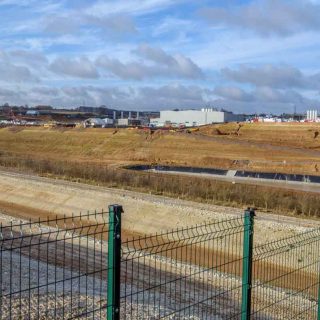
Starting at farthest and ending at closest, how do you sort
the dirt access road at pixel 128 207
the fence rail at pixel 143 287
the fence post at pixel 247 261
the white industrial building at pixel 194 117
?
the white industrial building at pixel 194 117 < the dirt access road at pixel 128 207 < the fence post at pixel 247 261 < the fence rail at pixel 143 287

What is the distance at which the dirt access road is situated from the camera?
36.4 meters

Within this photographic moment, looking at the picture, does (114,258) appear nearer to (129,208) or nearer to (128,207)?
(129,208)

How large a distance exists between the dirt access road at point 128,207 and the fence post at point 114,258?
92.8 feet

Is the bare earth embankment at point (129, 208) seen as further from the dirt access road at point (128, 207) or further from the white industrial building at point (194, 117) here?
the white industrial building at point (194, 117)

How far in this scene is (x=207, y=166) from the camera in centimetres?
8244

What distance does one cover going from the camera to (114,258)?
630cm

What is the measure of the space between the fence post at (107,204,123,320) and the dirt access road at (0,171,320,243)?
28.3 metres

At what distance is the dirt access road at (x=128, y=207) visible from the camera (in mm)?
36375

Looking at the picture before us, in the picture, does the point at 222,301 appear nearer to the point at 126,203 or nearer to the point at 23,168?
the point at 126,203

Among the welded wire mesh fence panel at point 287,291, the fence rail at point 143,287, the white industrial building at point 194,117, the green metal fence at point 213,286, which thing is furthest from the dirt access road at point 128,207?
the white industrial building at point 194,117

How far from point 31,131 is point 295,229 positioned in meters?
96.3

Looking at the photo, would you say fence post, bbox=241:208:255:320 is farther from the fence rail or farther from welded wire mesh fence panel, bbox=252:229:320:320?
welded wire mesh fence panel, bbox=252:229:320:320

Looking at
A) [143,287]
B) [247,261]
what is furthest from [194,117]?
[247,261]

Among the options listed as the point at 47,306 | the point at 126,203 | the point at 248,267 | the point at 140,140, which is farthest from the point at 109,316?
the point at 140,140
